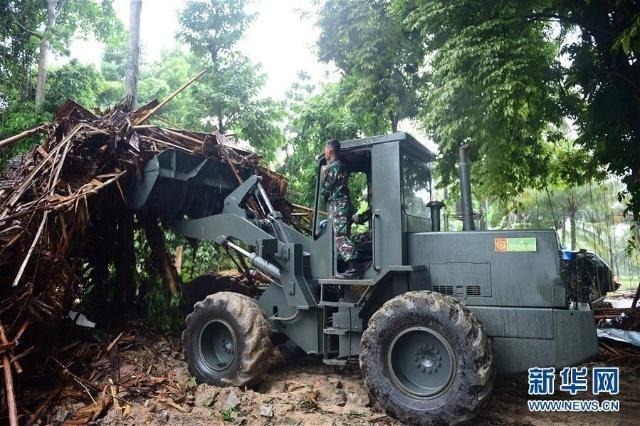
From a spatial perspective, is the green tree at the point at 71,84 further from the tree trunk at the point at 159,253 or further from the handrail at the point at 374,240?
the handrail at the point at 374,240

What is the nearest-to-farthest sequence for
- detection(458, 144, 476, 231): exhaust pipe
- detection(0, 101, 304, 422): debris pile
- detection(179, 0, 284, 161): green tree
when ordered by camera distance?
detection(0, 101, 304, 422): debris pile
detection(458, 144, 476, 231): exhaust pipe
detection(179, 0, 284, 161): green tree

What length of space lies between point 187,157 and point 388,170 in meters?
2.69

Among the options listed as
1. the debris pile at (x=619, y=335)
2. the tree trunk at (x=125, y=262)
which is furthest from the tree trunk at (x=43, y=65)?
the debris pile at (x=619, y=335)

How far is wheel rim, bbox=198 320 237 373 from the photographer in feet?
17.5

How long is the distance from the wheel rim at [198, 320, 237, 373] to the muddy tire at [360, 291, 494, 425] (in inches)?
70.6

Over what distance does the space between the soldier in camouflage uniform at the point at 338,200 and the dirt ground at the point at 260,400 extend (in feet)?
4.25

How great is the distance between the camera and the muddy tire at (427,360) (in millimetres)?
3865

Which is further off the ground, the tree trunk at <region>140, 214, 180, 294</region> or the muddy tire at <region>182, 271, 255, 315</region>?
the tree trunk at <region>140, 214, 180, 294</region>

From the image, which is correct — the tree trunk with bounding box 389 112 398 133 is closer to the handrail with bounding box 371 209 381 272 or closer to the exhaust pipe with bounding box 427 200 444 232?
the exhaust pipe with bounding box 427 200 444 232

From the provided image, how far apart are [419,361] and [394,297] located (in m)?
0.66

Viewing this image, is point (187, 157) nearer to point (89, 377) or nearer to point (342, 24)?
point (89, 377)

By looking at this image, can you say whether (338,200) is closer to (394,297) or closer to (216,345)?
(394,297)

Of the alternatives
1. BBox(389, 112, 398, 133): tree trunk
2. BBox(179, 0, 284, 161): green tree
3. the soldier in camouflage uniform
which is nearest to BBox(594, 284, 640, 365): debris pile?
the soldier in camouflage uniform
